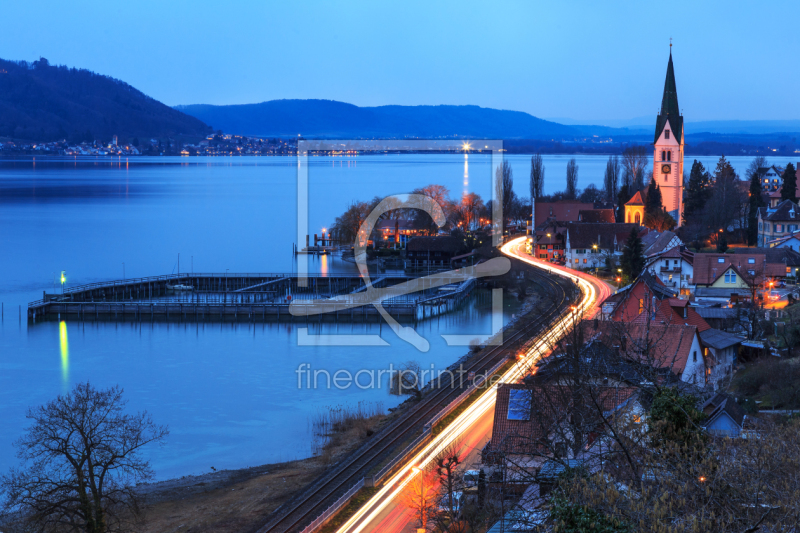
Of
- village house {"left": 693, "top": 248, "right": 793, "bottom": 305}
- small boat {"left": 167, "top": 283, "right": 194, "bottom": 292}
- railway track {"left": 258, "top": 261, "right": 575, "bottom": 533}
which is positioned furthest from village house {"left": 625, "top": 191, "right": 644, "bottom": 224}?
small boat {"left": 167, "top": 283, "right": 194, "bottom": 292}

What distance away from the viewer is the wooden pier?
28406 mm

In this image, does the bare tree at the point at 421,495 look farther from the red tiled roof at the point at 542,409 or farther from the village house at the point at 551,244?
the village house at the point at 551,244

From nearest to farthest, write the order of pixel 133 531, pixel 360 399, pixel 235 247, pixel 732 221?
pixel 133 531
pixel 360 399
pixel 732 221
pixel 235 247

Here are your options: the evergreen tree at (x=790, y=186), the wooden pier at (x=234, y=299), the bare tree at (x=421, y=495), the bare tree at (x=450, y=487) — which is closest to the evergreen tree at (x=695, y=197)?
the evergreen tree at (x=790, y=186)

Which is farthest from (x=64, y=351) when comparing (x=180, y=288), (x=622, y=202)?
(x=622, y=202)

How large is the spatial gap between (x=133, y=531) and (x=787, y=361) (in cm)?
1134

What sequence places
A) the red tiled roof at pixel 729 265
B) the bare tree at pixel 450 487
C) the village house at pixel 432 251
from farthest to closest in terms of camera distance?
the village house at pixel 432 251, the red tiled roof at pixel 729 265, the bare tree at pixel 450 487

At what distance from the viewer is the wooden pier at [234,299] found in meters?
28.4

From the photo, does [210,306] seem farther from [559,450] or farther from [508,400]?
[559,450]

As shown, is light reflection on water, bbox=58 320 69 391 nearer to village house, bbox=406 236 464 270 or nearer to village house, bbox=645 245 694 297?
village house, bbox=406 236 464 270

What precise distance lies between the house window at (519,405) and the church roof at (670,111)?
117ft

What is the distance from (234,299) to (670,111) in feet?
85.8

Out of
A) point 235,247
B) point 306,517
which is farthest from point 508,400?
point 235,247

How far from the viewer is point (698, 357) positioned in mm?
14859
